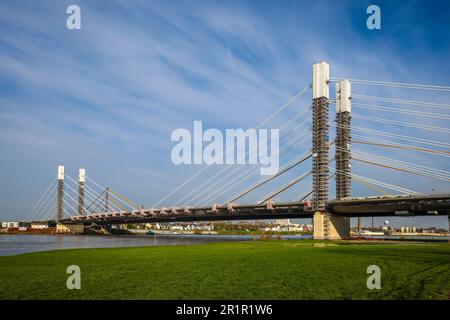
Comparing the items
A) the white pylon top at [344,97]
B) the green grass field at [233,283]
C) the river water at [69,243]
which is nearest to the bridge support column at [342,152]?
the white pylon top at [344,97]

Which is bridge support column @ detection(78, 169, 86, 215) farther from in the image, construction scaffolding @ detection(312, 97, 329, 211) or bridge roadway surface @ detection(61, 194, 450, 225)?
construction scaffolding @ detection(312, 97, 329, 211)

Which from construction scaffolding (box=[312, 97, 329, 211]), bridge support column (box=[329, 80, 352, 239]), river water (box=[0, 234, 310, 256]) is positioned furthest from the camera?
bridge support column (box=[329, 80, 352, 239])

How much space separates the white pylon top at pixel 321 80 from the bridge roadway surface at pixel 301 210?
21.0m

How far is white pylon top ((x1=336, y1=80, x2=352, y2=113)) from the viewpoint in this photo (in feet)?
272

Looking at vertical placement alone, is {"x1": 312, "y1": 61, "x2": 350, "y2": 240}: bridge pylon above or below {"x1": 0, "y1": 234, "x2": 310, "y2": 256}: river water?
above

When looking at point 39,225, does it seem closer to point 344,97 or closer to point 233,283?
point 344,97

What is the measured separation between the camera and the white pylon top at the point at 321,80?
266 feet

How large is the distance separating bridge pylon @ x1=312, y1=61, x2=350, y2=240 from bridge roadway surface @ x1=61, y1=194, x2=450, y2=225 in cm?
185

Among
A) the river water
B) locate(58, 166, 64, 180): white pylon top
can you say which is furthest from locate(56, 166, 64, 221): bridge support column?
the river water

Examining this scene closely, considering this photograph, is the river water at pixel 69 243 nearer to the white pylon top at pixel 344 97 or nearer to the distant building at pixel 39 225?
the white pylon top at pixel 344 97

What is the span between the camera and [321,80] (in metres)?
81.2

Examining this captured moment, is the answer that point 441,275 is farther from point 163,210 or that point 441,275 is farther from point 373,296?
point 163,210
